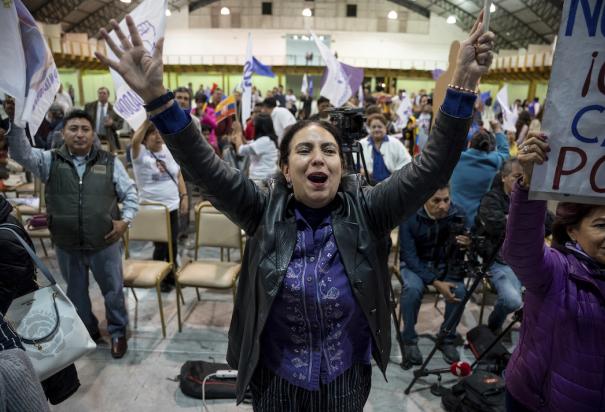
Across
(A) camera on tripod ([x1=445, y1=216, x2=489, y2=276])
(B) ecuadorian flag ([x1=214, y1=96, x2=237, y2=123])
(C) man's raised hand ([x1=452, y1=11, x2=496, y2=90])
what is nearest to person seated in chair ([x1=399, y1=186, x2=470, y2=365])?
(A) camera on tripod ([x1=445, y1=216, x2=489, y2=276])

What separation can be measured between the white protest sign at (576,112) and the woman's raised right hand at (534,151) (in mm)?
15

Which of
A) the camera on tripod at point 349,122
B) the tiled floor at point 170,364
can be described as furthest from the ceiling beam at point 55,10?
the camera on tripod at point 349,122

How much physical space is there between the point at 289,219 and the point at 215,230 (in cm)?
236

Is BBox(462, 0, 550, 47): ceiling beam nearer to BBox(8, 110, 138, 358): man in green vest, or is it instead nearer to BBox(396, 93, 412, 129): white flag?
BBox(396, 93, 412, 129): white flag

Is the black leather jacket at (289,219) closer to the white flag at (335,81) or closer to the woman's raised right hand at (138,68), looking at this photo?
the woman's raised right hand at (138,68)

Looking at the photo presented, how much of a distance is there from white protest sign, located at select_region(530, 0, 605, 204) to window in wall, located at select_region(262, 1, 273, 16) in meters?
26.3

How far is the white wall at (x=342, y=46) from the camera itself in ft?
79.7

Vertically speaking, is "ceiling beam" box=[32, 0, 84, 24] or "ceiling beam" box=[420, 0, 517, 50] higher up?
"ceiling beam" box=[420, 0, 517, 50]

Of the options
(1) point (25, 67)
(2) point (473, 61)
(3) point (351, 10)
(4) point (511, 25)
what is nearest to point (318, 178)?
(2) point (473, 61)

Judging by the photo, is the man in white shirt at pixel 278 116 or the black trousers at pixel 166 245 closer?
the black trousers at pixel 166 245

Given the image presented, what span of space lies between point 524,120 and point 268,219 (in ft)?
25.4

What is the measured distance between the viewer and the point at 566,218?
140cm

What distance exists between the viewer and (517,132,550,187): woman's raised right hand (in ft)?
3.55

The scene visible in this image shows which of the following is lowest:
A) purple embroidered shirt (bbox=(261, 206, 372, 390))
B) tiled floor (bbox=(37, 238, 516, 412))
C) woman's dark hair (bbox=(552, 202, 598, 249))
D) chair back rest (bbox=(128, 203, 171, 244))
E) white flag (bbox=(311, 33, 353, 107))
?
tiled floor (bbox=(37, 238, 516, 412))
